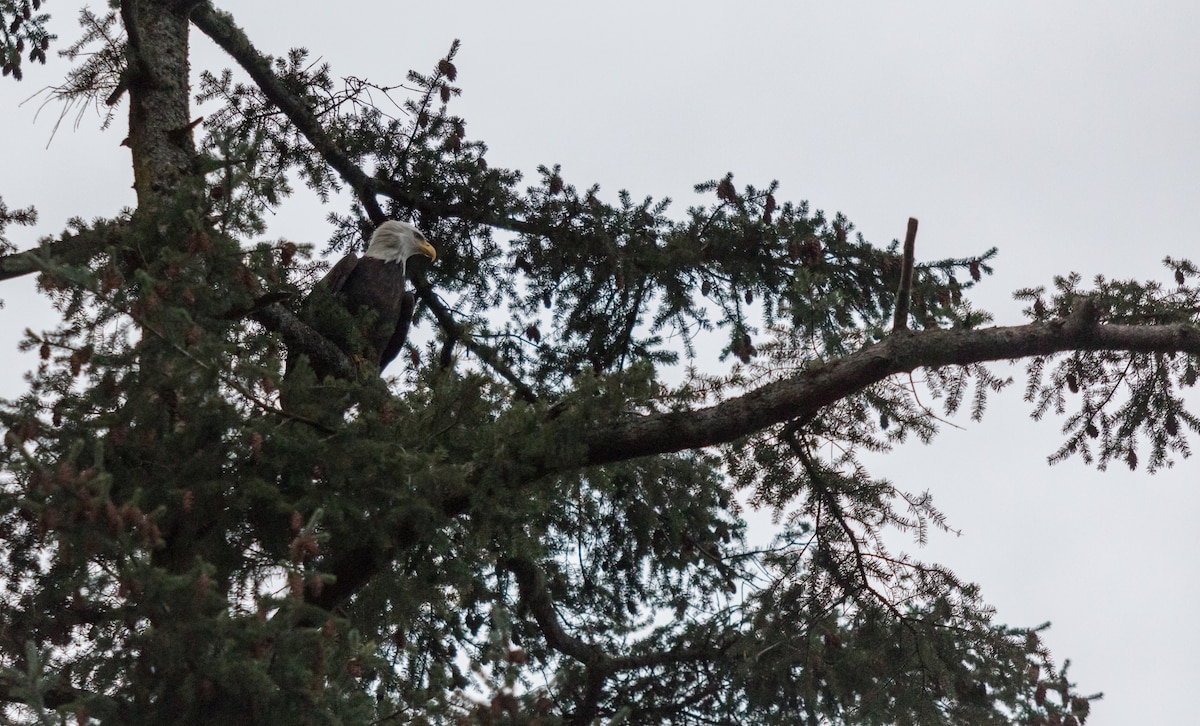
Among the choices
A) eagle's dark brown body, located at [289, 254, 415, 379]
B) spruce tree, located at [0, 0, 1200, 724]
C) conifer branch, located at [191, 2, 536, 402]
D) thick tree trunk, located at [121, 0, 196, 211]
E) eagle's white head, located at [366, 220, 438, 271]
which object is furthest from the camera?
eagle's white head, located at [366, 220, 438, 271]

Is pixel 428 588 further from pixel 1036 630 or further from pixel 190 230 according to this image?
pixel 1036 630

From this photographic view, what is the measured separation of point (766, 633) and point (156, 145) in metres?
3.65

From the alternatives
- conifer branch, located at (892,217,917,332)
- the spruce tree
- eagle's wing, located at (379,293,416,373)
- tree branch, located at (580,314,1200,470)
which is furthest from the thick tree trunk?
conifer branch, located at (892,217,917,332)

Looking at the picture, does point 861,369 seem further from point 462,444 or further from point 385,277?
point 385,277

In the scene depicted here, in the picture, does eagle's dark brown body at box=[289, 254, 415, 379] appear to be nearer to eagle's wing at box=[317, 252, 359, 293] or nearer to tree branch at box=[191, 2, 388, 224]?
eagle's wing at box=[317, 252, 359, 293]

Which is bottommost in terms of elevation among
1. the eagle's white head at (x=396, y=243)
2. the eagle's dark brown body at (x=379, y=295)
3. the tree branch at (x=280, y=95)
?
Result: the eagle's dark brown body at (x=379, y=295)

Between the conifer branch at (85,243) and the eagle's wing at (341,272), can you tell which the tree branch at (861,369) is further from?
the eagle's wing at (341,272)

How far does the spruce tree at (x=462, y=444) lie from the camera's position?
→ 305 centimetres

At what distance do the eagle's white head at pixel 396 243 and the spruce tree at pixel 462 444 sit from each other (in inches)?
4.4

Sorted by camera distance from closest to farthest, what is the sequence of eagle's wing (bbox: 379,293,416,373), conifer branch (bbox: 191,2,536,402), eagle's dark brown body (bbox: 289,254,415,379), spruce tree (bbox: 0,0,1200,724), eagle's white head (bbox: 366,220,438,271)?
spruce tree (bbox: 0,0,1200,724) → conifer branch (bbox: 191,2,536,402) → eagle's dark brown body (bbox: 289,254,415,379) → eagle's white head (bbox: 366,220,438,271) → eagle's wing (bbox: 379,293,416,373)

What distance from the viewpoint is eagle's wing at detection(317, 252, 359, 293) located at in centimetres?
725

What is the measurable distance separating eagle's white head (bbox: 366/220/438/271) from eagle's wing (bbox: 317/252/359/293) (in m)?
0.16

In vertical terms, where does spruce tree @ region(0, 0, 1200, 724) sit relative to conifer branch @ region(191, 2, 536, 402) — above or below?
below

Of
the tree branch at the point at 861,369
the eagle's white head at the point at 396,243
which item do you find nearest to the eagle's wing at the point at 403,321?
the eagle's white head at the point at 396,243
